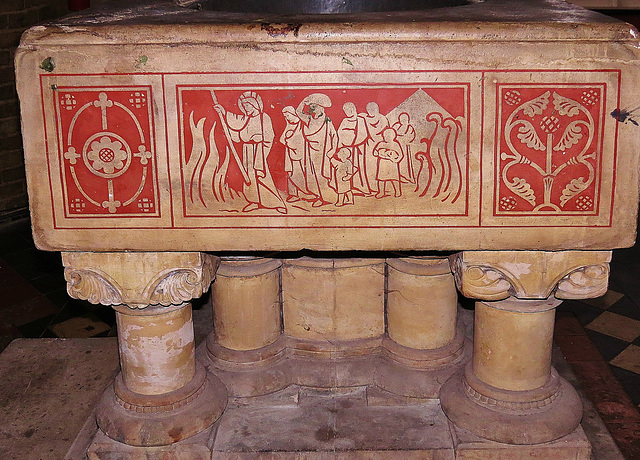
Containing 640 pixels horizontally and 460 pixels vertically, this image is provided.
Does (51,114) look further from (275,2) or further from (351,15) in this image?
(275,2)

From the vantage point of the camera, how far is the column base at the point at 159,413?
2781 mm

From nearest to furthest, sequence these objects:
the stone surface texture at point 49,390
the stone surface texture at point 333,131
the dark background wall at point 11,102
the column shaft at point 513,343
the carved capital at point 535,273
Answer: the stone surface texture at point 333,131 < the carved capital at point 535,273 < the column shaft at point 513,343 < the stone surface texture at point 49,390 < the dark background wall at point 11,102

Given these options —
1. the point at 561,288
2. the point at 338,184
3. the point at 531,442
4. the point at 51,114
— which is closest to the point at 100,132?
the point at 51,114

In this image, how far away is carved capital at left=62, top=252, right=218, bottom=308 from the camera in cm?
257

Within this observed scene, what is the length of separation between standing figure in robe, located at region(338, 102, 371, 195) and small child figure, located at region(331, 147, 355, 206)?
0.01m

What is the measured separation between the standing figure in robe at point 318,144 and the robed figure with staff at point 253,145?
99mm

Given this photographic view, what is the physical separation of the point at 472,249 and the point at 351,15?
2.54 feet

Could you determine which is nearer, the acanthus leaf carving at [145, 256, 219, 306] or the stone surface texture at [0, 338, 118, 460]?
the acanthus leaf carving at [145, 256, 219, 306]

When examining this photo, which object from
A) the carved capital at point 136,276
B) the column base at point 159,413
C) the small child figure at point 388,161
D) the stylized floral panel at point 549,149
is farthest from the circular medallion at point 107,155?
the stylized floral panel at point 549,149

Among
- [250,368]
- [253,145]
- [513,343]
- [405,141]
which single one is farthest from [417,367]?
[253,145]

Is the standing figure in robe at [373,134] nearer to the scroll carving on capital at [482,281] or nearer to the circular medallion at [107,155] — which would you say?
the scroll carving on capital at [482,281]

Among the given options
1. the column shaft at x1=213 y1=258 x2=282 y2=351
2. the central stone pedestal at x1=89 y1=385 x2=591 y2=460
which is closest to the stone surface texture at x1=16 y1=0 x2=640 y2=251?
the column shaft at x1=213 y1=258 x2=282 y2=351

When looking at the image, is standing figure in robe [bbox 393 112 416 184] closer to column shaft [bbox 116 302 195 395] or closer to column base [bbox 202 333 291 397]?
column shaft [bbox 116 302 195 395]

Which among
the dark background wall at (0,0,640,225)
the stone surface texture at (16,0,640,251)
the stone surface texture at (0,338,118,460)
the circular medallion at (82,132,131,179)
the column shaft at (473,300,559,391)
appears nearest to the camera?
the stone surface texture at (16,0,640,251)
